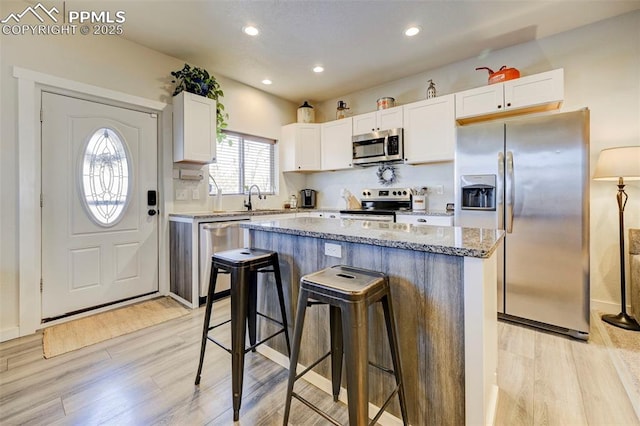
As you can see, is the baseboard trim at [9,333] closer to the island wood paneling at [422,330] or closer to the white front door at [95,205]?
the white front door at [95,205]

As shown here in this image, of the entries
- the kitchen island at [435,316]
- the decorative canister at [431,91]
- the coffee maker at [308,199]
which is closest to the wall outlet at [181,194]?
the coffee maker at [308,199]

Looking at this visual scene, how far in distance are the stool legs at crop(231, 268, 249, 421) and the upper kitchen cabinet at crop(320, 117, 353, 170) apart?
2967 millimetres

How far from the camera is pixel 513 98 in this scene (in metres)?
2.88

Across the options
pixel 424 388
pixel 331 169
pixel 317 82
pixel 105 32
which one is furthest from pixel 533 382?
pixel 105 32

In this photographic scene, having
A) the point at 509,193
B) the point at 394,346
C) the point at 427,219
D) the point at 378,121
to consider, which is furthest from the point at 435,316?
the point at 378,121

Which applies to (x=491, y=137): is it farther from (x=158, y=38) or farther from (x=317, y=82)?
(x=158, y=38)

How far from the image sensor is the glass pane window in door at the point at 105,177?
9.04 ft

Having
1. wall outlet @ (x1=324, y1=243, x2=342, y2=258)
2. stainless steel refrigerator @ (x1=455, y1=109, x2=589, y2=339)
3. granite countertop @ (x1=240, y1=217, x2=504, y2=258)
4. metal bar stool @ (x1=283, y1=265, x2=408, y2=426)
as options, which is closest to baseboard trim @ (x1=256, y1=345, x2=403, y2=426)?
metal bar stool @ (x1=283, y1=265, x2=408, y2=426)

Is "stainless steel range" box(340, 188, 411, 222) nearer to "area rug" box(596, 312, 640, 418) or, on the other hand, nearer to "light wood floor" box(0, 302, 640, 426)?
"light wood floor" box(0, 302, 640, 426)

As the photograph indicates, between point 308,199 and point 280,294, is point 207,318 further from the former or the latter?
point 308,199

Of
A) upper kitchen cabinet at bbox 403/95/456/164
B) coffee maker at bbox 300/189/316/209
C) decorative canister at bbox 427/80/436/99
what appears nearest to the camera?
upper kitchen cabinet at bbox 403/95/456/164

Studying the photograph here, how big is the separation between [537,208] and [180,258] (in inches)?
138

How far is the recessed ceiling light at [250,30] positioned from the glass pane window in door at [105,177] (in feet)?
5.56

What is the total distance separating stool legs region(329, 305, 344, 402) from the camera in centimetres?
148
